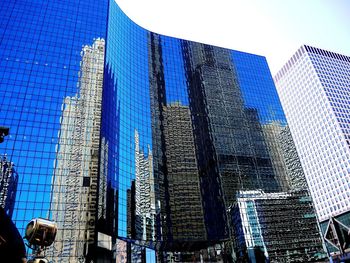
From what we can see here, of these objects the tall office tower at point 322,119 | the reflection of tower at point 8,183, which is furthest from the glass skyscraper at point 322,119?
the reflection of tower at point 8,183

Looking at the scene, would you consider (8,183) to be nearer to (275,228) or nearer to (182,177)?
(182,177)

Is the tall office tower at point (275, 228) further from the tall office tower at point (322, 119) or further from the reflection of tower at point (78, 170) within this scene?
the tall office tower at point (322, 119)

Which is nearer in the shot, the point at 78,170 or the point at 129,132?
the point at 78,170

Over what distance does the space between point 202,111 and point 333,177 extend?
238 ft

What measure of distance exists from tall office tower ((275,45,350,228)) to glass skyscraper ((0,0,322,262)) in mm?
30701

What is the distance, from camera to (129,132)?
75250 mm

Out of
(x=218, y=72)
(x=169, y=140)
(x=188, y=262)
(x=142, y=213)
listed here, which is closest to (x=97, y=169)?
(x=142, y=213)

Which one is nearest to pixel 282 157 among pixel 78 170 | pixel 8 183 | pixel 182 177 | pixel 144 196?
pixel 182 177

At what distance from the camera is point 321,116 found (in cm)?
13912

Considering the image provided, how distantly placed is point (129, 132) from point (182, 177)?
76.3 feet

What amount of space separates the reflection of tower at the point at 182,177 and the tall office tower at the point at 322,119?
70.1 m

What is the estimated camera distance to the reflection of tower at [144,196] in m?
67.9

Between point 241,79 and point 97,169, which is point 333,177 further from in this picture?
point 97,169

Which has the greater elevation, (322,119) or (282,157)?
(322,119)
